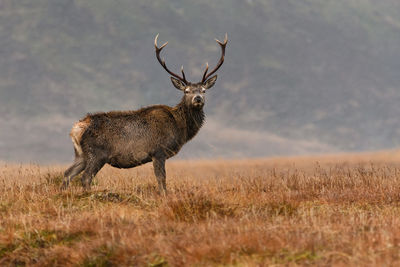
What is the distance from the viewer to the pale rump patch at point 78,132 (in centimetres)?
1216

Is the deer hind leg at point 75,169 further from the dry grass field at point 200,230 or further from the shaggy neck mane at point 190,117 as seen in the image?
the shaggy neck mane at point 190,117

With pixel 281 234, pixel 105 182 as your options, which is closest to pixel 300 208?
pixel 281 234

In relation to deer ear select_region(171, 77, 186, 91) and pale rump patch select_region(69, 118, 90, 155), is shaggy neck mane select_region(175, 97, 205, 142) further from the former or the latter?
pale rump patch select_region(69, 118, 90, 155)

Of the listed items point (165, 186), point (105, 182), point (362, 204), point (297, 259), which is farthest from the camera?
point (105, 182)

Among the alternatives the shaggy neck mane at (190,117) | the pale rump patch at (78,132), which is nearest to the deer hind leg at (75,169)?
the pale rump patch at (78,132)

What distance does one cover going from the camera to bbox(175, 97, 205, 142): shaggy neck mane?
12828 millimetres

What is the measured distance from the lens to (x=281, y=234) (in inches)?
256

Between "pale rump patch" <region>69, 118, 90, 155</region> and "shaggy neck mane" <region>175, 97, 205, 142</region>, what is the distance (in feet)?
6.93

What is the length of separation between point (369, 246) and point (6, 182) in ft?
30.1

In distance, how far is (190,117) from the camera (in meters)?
12.9

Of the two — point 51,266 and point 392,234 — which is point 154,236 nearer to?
point 51,266

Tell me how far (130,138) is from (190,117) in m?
1.50

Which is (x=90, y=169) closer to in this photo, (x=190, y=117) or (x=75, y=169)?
(x=75, y=169)

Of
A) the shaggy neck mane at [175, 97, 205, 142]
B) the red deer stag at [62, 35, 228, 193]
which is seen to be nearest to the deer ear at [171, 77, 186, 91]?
the red deer stag at [62, 35, 228, 193]
